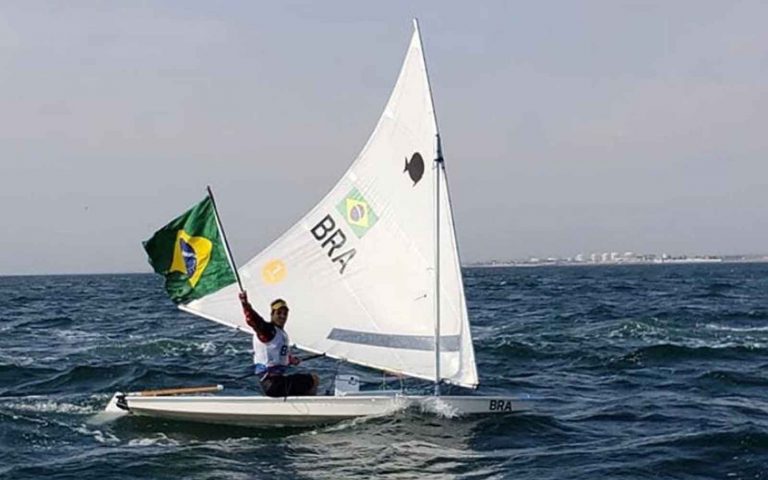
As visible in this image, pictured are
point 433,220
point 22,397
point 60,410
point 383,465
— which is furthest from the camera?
point 22,397

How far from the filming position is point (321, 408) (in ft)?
55.1

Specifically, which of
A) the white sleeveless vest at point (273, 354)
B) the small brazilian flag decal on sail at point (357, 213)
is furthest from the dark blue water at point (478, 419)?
the small brazilian flag decal on sail at point (357, 213)

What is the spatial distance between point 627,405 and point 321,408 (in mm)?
7061

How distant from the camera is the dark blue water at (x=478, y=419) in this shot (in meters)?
14.8

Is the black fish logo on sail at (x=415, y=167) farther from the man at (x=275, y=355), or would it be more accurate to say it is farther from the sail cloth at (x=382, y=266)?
the man at (x=275, y=355)

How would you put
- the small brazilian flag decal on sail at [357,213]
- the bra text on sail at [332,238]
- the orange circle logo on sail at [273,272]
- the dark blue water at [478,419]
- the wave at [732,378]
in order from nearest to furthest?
the dark blue water at [478,419], the small brazilian flag decal on sail at [357,213], the bra text on sail at [332,238], the orange circle logo on sail at [273,272], the wave at [732,378]

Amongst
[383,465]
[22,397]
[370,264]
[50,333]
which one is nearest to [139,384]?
[22,397]

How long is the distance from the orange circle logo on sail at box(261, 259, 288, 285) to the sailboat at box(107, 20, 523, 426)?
0.08 feet

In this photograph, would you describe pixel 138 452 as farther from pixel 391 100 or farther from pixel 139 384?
pixel 139 384

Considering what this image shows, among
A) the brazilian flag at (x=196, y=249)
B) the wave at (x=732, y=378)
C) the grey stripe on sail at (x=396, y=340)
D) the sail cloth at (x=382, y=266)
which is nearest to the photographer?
the sail cloth at (x=382, y=266)

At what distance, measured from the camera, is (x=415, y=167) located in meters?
16.8

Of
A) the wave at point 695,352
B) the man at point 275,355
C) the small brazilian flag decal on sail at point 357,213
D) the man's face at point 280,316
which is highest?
the small brazilian flag decal on sail at point 357,213

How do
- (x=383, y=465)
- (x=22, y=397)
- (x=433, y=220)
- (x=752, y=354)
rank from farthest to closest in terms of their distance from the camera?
(x=752, y=354) → (x=22, y=397) → (x=433, y=220) → (x=383, y=465)

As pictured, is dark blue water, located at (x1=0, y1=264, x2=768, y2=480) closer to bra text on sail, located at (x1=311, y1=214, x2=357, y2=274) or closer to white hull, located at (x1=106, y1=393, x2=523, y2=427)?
white hull, located at (x1=106, y1=393, x2=523, y2=427)
